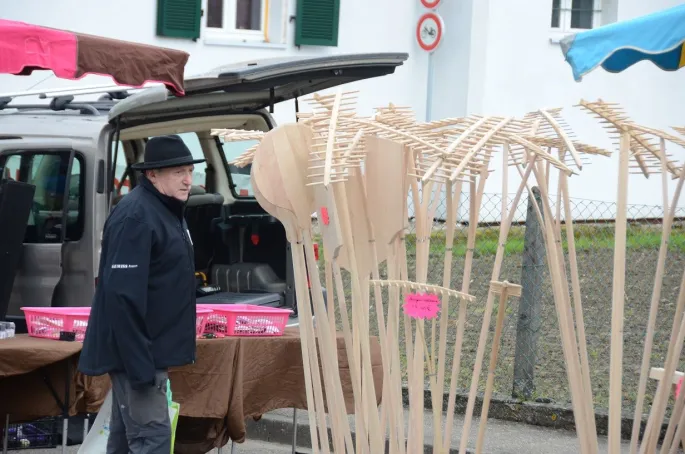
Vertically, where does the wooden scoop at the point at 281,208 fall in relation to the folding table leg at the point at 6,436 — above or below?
above

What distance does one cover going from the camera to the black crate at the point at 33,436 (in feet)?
18.8

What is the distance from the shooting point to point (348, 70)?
602 centimetres

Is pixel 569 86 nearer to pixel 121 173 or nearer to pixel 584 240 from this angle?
pixel 584 240

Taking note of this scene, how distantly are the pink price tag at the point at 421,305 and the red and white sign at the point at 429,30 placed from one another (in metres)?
9.08

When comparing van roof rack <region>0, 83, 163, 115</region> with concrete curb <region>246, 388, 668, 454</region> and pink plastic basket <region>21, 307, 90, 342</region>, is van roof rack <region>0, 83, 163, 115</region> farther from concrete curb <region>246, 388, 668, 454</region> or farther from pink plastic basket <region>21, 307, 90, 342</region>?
concrete curb <region>246, 388, 668, 454</region>

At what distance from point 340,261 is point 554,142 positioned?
0.90 m

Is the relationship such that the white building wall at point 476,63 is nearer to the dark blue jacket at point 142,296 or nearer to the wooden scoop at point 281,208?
the dark blue jacket at point 142,296

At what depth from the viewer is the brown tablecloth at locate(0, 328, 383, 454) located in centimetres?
513

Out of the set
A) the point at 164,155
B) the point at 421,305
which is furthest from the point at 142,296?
the point at 421,305

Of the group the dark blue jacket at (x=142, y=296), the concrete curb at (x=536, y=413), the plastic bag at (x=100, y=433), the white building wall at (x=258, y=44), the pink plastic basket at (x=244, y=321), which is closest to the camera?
the dark blue jacket at (x=142, y=296)

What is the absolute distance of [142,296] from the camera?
14.9 ft

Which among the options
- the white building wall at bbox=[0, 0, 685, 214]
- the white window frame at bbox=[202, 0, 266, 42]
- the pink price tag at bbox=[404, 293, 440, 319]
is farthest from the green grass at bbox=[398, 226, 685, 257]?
the pink price tag at bbox=[404, 293, 440, 319]

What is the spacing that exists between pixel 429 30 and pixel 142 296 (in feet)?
28.2

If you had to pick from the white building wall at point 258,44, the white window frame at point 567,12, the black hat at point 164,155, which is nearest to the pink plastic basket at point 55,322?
the black hat at point 164,155
